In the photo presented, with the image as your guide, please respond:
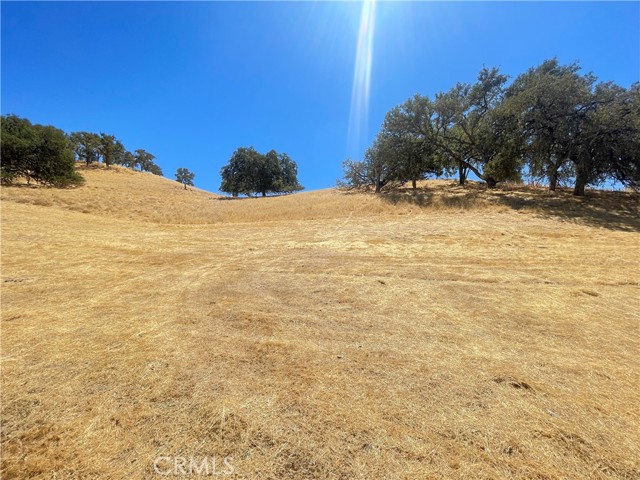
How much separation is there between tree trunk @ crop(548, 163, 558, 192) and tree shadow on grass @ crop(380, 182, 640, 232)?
1.63 meters

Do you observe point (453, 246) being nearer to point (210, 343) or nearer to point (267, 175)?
point (210, 343)

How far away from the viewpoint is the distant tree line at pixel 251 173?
4641cm

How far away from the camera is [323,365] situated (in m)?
3.46

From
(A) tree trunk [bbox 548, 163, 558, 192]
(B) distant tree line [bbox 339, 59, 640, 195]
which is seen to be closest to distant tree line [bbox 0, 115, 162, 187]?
(B) distant tree line [bbox 339, 59, 640, 195]

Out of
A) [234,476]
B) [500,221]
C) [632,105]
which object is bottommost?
[234,476]

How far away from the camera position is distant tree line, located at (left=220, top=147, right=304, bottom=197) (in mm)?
46406

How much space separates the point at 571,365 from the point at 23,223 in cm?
→ 1787

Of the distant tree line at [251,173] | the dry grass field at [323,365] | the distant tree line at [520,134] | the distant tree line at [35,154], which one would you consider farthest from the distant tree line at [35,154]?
the distant tree line at [520,134]

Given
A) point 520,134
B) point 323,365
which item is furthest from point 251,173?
point 323,365

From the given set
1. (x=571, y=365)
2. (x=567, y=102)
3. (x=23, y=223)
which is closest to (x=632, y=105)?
(x=567, y=102)

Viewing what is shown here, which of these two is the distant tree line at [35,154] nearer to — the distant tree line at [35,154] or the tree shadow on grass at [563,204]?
the distant tree line at [35,154]

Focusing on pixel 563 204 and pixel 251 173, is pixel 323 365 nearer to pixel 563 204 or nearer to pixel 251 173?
pixel 563 204

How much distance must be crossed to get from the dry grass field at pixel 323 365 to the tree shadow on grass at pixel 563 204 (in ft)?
24.5

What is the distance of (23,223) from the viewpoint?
11.3 metres
